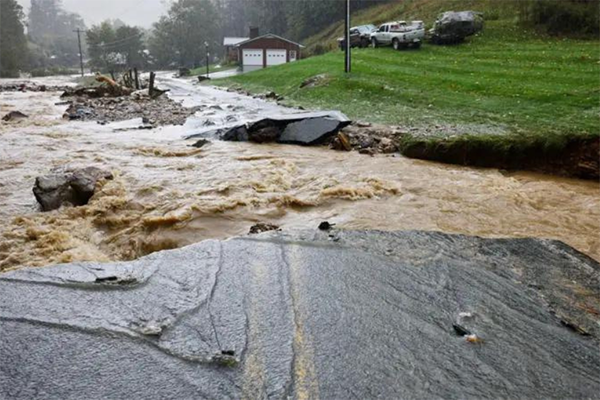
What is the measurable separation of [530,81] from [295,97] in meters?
9.38

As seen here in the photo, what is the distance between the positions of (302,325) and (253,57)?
5078cm

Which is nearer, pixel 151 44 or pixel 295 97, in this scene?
pixel 295 97

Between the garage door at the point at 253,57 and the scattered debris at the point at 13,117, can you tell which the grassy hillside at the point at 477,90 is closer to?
the scattered debris at the point at 13,117

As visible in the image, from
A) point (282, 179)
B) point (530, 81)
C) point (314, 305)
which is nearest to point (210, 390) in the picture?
point (314, 305)

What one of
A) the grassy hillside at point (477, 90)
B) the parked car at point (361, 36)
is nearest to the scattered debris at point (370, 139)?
the grassy hillside at point (477, 90)

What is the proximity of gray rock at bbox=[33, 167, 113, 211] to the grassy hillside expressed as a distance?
647 cm

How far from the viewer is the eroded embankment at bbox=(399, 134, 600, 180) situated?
8.54m

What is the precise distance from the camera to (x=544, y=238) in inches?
211

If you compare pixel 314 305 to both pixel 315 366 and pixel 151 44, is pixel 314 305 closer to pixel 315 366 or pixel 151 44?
pixel 315 366

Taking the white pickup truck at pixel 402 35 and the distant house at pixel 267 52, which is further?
the distant house at pixel 267 52

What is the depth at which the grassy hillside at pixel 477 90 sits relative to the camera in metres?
9.55

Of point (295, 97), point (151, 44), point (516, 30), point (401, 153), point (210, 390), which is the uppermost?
point (151, 44)

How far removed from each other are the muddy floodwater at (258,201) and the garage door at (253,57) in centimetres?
4233

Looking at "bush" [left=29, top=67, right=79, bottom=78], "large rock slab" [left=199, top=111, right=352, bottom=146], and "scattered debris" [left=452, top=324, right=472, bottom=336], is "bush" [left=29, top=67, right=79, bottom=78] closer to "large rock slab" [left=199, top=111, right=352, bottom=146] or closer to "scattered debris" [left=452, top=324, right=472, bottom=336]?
"large rock slab" [left=199, top=111, right=352, bottom=146]
